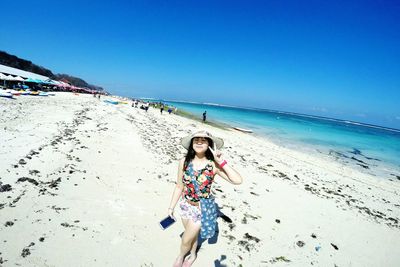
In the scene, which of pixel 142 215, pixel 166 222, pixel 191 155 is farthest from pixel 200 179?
pixel 142 215

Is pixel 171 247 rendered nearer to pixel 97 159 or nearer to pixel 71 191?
pixel 71 191

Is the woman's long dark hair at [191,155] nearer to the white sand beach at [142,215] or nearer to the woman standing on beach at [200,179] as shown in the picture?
the woman standing on beach at [200,179]

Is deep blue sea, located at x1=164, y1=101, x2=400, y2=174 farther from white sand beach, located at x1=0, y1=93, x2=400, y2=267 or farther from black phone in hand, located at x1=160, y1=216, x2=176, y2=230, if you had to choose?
black phone in hand, located at x1=160, y1=216, x2=176, y2=230

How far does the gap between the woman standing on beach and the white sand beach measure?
3.98ft

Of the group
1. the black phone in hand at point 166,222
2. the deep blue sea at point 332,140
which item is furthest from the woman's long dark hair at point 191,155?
the deep blue sea at point 332,140

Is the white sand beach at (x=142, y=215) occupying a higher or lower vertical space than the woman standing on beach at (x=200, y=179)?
lower

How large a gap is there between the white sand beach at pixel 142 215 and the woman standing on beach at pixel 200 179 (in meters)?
1.21

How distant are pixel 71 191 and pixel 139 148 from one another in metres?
5.05

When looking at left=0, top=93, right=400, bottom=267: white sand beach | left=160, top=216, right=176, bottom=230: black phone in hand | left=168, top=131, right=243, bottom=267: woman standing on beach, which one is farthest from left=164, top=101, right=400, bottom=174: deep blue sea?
left=160, top=216, right=176, bottom=230: black phone in hand

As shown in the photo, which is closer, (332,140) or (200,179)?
(200,179)

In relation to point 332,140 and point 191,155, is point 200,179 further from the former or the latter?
point 332,140

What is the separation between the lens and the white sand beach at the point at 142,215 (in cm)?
364

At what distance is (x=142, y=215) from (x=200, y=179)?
252 centimetres

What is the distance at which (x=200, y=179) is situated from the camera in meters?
2.98
